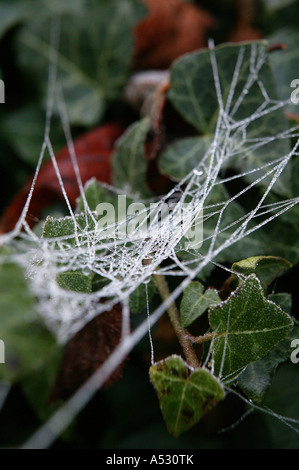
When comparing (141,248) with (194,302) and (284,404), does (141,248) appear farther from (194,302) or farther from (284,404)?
(284,404)

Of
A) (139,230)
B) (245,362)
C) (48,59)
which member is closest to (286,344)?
(245,362)

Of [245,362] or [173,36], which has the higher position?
[173,36]

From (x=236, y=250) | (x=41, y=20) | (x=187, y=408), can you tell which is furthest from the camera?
(x=41, y=20)

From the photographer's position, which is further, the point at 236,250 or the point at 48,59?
the point at 48,59

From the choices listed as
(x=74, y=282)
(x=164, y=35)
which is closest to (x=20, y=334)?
(x=74, y=282)

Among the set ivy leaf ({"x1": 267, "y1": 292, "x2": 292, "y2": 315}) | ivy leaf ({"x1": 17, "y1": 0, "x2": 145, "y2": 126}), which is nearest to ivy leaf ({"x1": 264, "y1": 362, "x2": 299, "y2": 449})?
ivy leaf ({"x1": 267, "y1": 292, "x2": 292, "y2": 315})

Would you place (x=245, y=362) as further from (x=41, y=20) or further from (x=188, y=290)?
(x=41, y=20)

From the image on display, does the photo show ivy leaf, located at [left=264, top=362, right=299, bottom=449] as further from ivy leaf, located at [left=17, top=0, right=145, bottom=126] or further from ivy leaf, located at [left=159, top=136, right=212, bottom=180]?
ivy leaf, located at [left=17, top=0, right=145, bottom=126]
